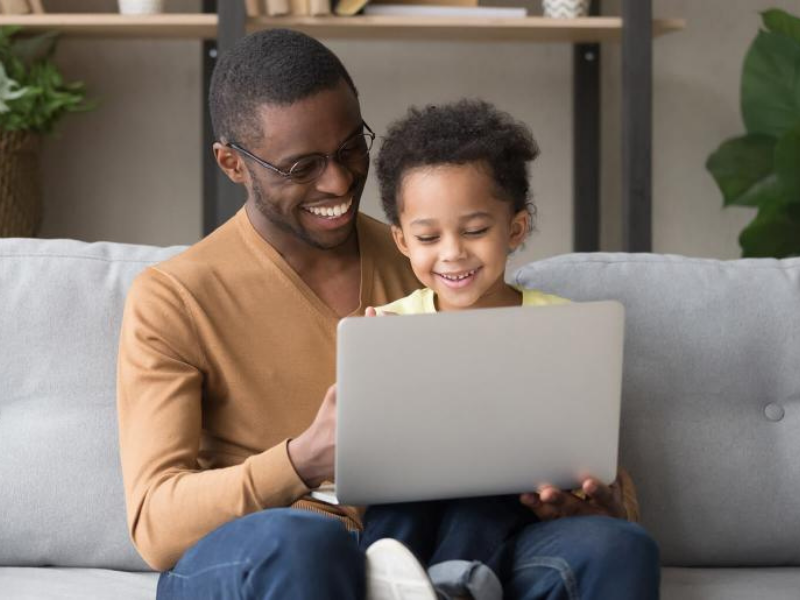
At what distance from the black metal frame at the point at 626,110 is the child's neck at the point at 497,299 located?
102 centimetres

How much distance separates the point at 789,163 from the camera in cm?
261

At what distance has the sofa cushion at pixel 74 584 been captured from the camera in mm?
1497

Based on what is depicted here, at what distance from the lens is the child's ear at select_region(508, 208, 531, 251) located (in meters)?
1.53

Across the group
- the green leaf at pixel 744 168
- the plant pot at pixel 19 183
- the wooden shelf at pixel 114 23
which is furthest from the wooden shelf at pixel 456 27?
the plant pot at pixel 19 183

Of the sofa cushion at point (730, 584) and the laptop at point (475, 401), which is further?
the sofa cushion at point (730, 584)

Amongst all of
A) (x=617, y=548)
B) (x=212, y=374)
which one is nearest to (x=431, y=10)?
(x=212, y=374)

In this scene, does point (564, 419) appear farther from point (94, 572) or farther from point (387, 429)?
point (94, 572)

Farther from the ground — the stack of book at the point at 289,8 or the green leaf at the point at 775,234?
the stack of book at the point at 289,8

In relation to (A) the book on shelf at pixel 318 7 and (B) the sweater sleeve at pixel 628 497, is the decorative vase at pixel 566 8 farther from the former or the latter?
(B) the sweater sleeve at pixel 628 497

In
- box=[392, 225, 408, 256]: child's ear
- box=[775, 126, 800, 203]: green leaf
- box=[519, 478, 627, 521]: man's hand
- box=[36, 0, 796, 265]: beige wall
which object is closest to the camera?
box=[519, 478, 627, 521]: man's hand

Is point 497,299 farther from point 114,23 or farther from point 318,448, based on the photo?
point 114,23

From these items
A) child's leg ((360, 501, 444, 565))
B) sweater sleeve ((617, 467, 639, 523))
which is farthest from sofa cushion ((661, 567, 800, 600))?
child's leg ((360, 501, 444, 565))

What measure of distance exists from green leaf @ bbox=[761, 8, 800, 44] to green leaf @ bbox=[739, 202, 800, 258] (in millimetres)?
391

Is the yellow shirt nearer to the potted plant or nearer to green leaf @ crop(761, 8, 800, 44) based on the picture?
the potted plant
